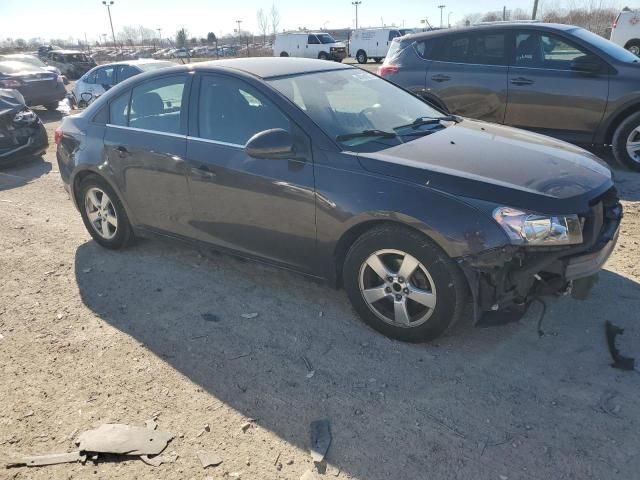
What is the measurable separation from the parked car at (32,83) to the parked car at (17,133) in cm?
553

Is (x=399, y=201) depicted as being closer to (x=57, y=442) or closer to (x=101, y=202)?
(x=57, y=442)

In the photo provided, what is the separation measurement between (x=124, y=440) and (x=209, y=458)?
1.56 feet

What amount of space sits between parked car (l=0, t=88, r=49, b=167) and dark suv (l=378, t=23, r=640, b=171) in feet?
19.7

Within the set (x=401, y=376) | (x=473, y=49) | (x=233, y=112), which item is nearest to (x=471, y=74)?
(x=473, y=49)

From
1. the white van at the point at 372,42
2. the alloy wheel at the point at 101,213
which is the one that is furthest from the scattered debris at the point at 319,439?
the white van at the point at 372,42

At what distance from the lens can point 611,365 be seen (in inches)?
121

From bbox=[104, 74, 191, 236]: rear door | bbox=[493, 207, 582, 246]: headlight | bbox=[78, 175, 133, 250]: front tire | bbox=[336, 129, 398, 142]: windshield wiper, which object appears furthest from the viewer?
bbox=[78, 175, 133, 250]: front tire

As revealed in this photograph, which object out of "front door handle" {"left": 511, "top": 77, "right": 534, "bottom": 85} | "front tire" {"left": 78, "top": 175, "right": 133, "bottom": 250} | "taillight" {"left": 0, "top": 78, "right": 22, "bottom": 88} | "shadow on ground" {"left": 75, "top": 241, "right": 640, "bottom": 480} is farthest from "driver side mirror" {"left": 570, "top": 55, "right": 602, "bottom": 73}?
"taillight" {"left": 0, "top": 78, "right": 22, "bottom": 88}

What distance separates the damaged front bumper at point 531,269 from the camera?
2941 millimetres

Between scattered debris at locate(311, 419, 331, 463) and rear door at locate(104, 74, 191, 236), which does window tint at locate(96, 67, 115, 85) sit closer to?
rear door at locate(104, 74, 191, 236)

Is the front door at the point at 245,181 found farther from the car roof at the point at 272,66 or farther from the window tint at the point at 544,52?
the window tint at the point at 544,52

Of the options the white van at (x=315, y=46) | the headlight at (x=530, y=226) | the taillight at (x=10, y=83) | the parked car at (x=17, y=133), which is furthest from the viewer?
the white van at (x=315, y=46)

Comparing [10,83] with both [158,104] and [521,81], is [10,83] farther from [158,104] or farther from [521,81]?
[521,81]

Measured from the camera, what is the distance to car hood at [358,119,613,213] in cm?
296
